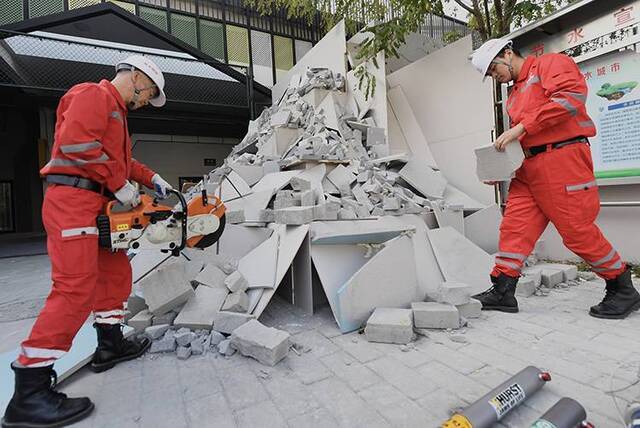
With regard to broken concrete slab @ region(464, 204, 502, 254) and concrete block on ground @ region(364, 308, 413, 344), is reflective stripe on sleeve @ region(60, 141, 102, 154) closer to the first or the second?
concrete block on ground @ region(364, 308, 413, 344)

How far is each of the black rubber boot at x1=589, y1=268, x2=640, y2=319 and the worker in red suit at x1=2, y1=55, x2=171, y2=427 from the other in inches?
128

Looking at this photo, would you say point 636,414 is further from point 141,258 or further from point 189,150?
point 189,150

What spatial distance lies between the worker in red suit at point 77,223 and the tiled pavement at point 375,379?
0.82 feet

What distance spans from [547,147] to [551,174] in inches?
7.9

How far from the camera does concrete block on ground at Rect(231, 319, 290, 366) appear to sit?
208 cm

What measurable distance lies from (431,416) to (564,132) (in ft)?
6.98

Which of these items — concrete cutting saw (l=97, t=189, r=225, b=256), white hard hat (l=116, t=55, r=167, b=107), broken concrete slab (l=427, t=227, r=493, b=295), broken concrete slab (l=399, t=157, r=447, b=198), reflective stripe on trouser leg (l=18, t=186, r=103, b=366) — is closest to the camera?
reflective stripe on trouser leg (l=18, t=186, r=103, b=366)

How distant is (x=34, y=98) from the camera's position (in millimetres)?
10125

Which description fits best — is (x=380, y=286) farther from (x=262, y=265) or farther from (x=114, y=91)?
(x=114, y=91)

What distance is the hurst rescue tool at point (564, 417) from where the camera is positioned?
1276 mm

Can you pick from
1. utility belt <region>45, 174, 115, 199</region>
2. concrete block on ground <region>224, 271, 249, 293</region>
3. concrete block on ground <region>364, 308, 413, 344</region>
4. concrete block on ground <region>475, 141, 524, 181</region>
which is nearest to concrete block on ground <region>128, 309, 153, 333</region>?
concrete block on ground <region>224, 271, 249, 293</region>

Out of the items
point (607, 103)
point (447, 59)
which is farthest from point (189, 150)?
point (607, 103)

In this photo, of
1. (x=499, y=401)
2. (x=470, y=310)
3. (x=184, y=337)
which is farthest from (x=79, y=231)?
(x=470, y=310)

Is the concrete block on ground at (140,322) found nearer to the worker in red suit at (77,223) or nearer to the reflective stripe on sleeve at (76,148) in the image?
the worker in red suit at (77,223)
